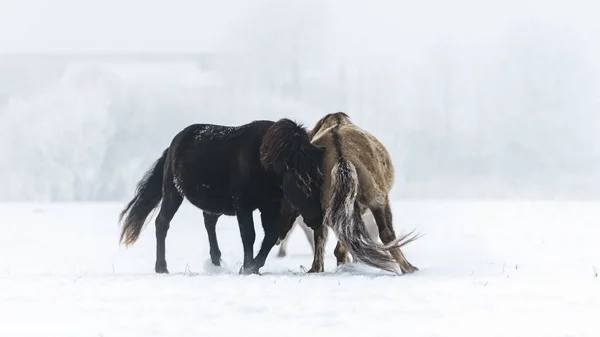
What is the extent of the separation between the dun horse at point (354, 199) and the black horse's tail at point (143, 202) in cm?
209

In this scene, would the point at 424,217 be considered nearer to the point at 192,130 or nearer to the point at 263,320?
the point at 192,130

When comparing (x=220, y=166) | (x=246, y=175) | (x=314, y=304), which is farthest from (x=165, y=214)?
(x=314, y=304)

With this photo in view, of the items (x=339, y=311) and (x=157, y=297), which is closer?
(x=339, y=311)

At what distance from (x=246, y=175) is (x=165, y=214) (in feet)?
5.18

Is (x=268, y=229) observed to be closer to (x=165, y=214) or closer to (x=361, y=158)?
(x=361, y=158)

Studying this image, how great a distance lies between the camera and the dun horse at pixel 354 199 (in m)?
7.30

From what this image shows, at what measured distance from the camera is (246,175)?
7.95 m

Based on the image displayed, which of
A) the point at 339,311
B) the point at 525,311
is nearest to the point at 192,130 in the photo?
the point at 339,311

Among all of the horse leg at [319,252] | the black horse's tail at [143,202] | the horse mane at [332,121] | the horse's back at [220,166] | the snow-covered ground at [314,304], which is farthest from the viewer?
the black horse's tail at [143,202]

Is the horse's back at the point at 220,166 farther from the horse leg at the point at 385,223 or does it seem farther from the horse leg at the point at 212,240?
the horse leg at the point at 385,223

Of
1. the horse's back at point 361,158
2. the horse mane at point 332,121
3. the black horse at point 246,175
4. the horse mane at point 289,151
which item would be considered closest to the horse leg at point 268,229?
the black horse at point 246,175

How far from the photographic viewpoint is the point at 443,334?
4629 millimetres

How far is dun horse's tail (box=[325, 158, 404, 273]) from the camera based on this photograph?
287 inches

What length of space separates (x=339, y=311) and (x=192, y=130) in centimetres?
422
